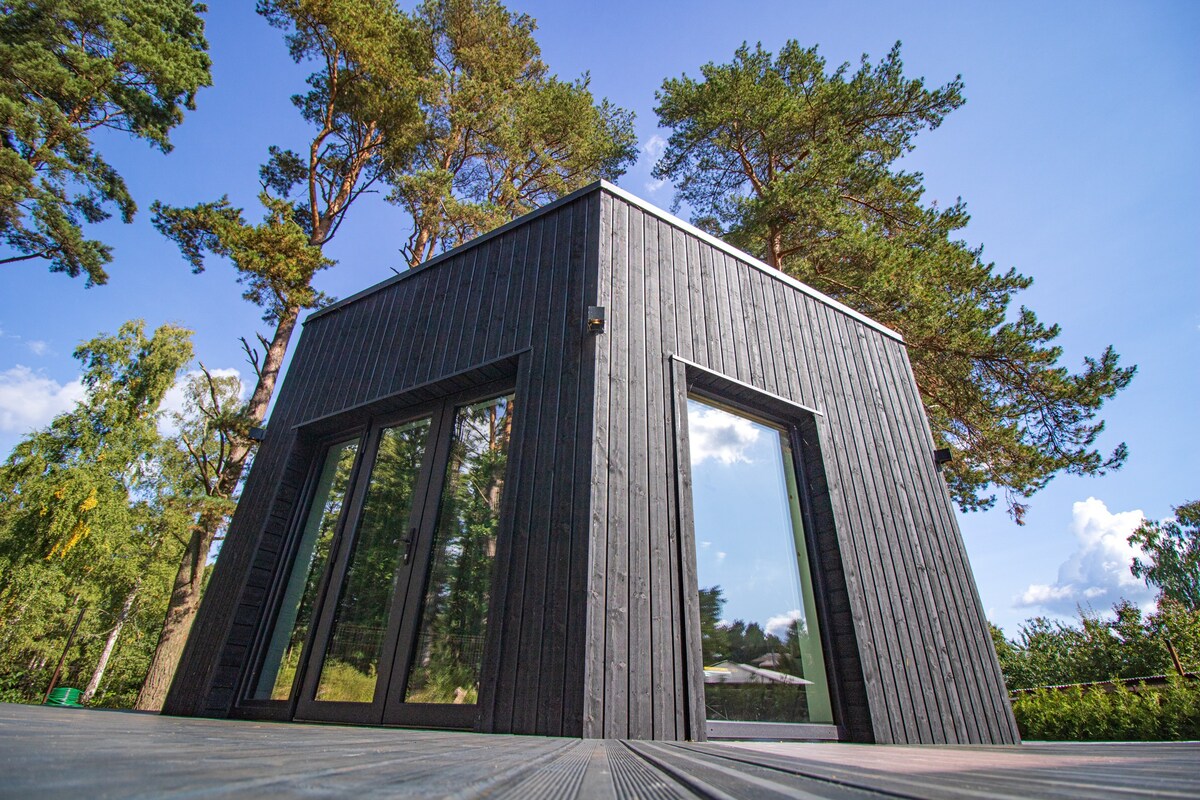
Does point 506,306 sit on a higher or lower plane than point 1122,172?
lower

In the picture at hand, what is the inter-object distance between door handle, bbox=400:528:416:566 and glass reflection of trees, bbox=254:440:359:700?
2.41 ft

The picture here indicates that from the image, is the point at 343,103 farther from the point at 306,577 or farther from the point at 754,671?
the point at 754,671

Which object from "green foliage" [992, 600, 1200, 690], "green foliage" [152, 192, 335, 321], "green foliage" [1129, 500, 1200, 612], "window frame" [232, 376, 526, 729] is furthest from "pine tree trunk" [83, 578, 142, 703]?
"green foliage" [1129, 500, 1200, 612]

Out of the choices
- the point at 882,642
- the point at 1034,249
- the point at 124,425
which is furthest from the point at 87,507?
the point at 1034,249

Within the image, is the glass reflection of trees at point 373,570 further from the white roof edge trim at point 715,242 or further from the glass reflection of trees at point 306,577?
the white roof edge trim at point 715,242

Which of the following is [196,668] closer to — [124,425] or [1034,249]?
[1034,249]

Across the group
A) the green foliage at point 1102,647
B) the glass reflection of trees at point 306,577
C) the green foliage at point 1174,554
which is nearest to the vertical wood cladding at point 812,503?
the glass reflection of trees at point 306,577

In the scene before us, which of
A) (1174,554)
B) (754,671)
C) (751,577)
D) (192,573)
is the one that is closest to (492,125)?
(192,573)

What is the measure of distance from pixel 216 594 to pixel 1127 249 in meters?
12.4

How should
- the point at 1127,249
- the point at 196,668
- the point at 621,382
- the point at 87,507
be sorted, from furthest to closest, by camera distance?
the point at 87,507 < the point at 1127,249 < the point at 196,668 < the point at 621,382

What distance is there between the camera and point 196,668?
3.33 meters

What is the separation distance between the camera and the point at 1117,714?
565cm

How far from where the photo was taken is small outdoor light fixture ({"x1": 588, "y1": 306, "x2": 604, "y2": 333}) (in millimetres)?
2834

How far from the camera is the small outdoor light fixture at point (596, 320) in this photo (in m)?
2.83
